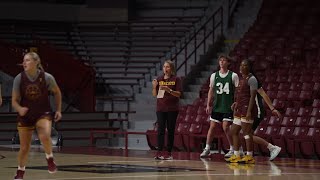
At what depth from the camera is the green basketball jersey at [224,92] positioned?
685 inches

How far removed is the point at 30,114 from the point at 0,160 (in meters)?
5.55

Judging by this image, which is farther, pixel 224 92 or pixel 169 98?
pixel 169 98

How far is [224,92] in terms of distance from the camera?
57.2 feet

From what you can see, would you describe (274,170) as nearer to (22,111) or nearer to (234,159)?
(234,159)

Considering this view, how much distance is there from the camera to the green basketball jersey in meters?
17.4

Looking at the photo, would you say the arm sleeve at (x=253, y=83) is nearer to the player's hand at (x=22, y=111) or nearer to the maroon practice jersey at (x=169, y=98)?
the maroon practice jersey at (x=169, y=98)

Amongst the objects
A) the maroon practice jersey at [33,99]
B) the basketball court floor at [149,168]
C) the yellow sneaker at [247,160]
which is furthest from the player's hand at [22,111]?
the yellow sneaker at [247,160]

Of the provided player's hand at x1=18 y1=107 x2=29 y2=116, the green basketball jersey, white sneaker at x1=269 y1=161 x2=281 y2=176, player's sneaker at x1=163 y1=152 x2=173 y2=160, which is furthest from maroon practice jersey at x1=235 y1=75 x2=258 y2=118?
player's hand at x1=18 y1=107 x2=29 y2=116

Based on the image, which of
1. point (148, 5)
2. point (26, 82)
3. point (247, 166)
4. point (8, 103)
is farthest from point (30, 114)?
point (148, 5)

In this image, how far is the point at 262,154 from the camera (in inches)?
795

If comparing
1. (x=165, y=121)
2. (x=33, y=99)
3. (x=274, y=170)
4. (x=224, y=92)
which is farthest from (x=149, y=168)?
(x=33, y=99)

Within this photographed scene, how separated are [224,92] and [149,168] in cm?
284

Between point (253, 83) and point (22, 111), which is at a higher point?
point (253, 83)

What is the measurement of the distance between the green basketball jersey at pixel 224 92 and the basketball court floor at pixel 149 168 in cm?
105
